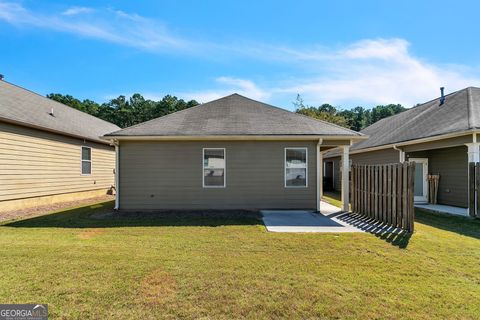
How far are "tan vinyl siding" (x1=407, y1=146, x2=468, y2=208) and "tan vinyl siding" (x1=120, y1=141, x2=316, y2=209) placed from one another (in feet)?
18.4

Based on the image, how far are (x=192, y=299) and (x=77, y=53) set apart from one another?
54.7 ft

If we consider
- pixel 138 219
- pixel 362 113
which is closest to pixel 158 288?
pixel 138 219

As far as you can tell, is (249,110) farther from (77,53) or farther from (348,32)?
(77,53)

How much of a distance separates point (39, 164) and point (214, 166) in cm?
662

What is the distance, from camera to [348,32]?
11.4 m

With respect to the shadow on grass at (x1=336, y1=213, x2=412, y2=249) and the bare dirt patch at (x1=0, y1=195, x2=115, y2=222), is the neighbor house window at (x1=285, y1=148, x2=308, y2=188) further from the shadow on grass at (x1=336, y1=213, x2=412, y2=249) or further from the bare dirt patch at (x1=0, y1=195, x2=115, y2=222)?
the bare dirt patch at (x1=0, y1=195, x2=115, y2=222)

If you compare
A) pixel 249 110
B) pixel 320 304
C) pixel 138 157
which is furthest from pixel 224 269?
pixel 249 110

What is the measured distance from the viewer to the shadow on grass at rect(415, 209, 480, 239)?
23.2 feet

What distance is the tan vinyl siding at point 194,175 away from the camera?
9.74 meters

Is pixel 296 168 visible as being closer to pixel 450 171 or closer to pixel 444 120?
pixel 450 171

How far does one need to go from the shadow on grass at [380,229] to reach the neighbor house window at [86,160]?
1160 cm

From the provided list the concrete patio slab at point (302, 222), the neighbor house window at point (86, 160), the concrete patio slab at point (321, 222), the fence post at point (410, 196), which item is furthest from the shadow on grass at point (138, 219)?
the neighbor house window at point (86, 160)

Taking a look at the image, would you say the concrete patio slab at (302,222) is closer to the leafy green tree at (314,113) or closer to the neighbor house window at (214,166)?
the neighbor house window at (214,166)

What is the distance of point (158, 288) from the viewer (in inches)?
140
